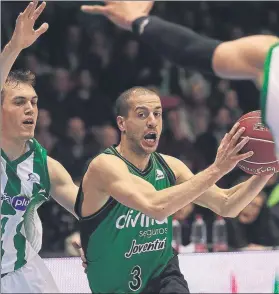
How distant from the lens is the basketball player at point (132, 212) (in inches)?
202

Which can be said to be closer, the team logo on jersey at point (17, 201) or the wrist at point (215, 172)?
the wrist at point (215, 172)

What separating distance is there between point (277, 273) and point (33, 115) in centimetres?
211

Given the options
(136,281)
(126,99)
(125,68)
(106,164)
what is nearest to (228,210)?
(136,281)

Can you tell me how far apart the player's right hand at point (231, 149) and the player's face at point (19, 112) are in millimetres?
1396

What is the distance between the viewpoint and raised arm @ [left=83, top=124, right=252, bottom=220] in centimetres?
442

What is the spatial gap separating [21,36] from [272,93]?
1.94m

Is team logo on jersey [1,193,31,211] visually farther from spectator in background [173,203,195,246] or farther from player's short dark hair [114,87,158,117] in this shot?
spectator in background [173,203,195,246]

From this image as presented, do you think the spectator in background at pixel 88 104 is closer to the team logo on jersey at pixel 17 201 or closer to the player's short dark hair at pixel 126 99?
the player's short dark hair at pixel 126 99

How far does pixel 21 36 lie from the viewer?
207 inches

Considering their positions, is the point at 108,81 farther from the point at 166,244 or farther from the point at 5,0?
the point at 166,244

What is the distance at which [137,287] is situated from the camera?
17.0 feet

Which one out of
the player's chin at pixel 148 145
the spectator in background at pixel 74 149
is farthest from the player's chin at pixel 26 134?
the spectator in background at pixel 74 149

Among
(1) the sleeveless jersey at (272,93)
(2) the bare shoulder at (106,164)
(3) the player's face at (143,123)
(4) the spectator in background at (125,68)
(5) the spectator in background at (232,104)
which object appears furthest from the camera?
(4) the spectator in background at (125,68)

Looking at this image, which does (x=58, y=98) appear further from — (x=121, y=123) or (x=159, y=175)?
(x=159, y=175)
